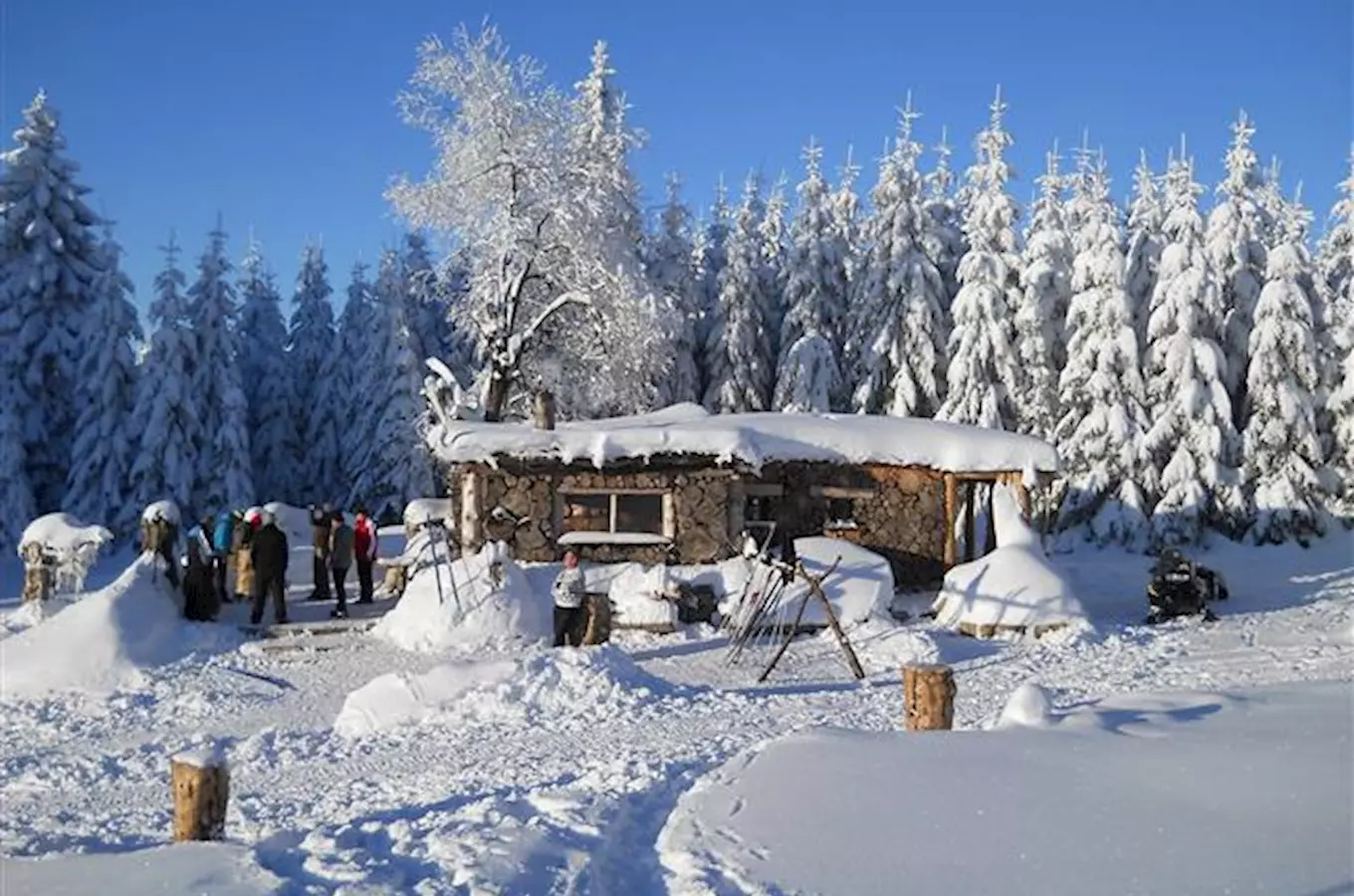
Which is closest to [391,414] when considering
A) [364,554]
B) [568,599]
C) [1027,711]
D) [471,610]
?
[364,554]

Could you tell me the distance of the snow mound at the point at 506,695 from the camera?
11141mm

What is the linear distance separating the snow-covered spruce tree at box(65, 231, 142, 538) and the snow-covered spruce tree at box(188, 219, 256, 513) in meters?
2.33

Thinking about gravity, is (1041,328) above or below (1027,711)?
above

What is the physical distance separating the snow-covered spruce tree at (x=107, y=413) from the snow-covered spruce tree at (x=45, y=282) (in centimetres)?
44

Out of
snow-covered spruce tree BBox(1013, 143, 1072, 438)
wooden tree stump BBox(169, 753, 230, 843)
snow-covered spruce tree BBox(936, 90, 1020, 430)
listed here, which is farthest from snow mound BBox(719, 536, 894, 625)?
snow-covered spruce tree BBox(1013, 143, 1072, 438)

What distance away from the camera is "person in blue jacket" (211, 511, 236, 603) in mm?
18719

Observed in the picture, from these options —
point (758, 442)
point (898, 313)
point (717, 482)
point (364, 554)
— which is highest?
point (898, 313)

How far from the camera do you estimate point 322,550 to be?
1962 centimetres

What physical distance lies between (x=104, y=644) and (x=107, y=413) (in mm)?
18739

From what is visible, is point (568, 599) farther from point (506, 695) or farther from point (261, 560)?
point (261, 560)

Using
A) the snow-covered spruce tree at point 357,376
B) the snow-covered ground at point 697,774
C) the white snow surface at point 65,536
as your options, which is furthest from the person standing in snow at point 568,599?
the snow-covered spruce tree at point 357,376

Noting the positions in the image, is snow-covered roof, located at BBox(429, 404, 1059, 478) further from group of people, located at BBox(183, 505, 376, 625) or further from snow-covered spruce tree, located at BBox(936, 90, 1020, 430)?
snow-covered spruce tree, located at BBox(936, 90, 1020, 430)

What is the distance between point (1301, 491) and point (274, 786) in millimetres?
25254

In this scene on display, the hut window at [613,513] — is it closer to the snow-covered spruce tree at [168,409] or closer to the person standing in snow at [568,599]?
the person standing in snow at [568,599]
